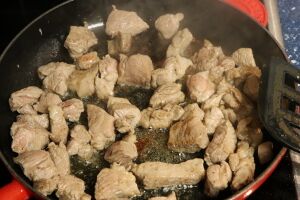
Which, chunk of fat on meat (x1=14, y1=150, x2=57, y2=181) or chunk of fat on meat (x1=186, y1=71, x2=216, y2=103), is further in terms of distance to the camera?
chunk of fat on meat (x1=186, y1=71, x2=216, y2=103)

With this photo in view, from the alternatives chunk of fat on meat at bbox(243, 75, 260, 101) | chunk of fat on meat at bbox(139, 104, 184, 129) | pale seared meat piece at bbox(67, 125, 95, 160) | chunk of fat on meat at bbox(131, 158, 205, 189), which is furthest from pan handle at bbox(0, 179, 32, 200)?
chunk of fat on meat at bbox(243, 75, 260, 101)

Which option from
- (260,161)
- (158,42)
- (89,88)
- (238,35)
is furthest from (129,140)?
(238,35)

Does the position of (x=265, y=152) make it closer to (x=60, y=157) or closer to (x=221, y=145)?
(x=221, y=145)

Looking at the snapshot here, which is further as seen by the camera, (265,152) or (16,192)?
(265,152)

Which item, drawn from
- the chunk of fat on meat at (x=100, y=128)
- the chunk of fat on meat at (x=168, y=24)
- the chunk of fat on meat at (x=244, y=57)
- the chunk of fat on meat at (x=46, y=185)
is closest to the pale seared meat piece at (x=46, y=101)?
the chunk of fat on meat at (x=100, y=128)

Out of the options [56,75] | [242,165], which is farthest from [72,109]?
[242,165]

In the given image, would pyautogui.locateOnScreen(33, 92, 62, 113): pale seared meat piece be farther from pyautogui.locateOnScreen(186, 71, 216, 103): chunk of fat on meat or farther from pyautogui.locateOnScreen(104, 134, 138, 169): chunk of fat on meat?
pyautogui.locateOnScreen(186, 71, 216, 103): chunk of fat on meat
